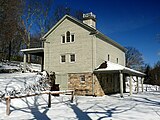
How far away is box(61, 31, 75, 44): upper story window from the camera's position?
23062mm

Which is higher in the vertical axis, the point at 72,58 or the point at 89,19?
the point at 89,19

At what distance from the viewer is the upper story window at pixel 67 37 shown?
2306 centimetres

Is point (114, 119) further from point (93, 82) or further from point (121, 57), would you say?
point (121, 57)

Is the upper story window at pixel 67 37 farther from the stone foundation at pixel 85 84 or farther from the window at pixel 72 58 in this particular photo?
the stone foundation at pixel 85 84

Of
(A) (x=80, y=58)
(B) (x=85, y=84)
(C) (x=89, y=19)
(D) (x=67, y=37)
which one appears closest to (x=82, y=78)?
(B) (x=85, y=84)

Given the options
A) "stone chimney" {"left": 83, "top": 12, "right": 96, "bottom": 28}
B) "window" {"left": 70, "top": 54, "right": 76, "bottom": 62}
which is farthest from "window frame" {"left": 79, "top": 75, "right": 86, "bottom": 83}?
"stone chimney" {"left": 83, "top": 12, "right": 96, "bottom": 28}

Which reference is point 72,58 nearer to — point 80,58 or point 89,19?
point 80,58

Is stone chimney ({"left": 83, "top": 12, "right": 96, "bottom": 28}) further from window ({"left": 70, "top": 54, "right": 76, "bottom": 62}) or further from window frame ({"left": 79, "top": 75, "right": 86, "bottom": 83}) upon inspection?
window frame ({"left": 79, "top": 75, "right": 86, "bottom": 83})

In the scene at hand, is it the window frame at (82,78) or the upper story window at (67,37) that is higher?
the upper story window at (67,37)

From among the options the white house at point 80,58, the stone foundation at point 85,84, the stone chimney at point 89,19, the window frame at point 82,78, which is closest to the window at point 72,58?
the white house at point 80,58

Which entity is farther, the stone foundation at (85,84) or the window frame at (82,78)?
the window frame at (82,78)

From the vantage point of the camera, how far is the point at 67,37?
23.4 meters

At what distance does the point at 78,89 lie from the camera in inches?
867

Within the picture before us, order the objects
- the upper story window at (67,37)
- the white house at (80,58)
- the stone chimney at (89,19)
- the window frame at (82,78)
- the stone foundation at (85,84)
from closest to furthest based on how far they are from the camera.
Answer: the stone foundation at (85,84)
the white house at (80,58)
the window frame at (82,78)
the upper story window at (67,37)
the stone chimney at (89,19)
